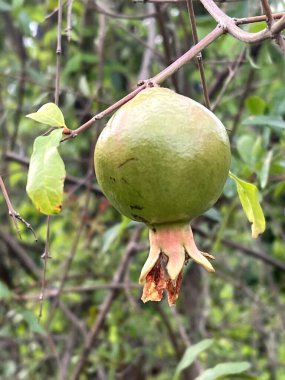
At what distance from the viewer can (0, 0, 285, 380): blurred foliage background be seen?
2484 millimetres

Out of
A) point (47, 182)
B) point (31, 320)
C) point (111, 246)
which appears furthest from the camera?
point (111, 246)

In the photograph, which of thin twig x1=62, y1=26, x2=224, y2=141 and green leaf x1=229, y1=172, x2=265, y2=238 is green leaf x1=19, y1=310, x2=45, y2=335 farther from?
thin twig x1=62, y1=26, x2=224, y2=141

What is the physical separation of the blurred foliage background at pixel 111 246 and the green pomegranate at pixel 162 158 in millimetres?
1482

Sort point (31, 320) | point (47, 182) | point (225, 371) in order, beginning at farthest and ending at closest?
point (31, 320)
point (225, 371)
point (47, 182)

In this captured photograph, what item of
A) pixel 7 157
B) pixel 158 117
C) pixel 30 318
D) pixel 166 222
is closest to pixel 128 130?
pixel 158 117

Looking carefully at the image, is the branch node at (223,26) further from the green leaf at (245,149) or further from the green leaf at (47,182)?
the green leaf at (245,149)

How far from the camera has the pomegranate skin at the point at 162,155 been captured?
0.78m

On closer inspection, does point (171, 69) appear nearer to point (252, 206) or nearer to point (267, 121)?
point (252, 206)

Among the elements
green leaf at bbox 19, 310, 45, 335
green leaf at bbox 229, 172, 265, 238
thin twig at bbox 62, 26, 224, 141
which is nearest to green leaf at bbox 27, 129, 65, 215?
thin twig at bbox 62, 26, 224, 141

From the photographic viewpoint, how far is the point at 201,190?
0.81m

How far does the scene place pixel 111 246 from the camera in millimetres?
2697

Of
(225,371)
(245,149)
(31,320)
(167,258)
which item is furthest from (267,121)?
(31,320)

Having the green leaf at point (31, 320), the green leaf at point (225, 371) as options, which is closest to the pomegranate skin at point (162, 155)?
the green leaf at point (225, 371)

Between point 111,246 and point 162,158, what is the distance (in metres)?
1.94
